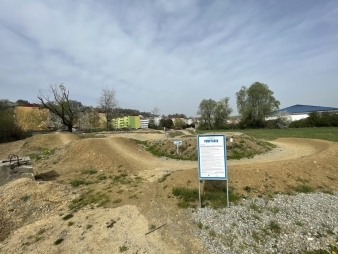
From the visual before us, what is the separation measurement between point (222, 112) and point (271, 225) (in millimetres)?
65681

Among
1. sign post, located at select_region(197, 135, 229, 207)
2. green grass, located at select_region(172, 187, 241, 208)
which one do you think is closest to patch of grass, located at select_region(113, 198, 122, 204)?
green grass, located at select_region(172, 187, 241, 208)

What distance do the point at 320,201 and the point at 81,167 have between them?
11.3m

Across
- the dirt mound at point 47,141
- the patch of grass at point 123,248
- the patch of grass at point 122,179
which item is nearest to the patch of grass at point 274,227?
the patch of grass at point 123,248

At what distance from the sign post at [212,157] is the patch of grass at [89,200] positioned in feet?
11.3

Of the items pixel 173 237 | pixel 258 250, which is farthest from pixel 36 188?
pixel 258 250

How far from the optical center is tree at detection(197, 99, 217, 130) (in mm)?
69188

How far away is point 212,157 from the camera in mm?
5820

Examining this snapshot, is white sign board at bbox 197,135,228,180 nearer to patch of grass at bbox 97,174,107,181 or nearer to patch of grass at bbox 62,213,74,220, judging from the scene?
patch of grass at bbox 62,213,74,220

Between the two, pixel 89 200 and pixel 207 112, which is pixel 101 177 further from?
pixel 207 112

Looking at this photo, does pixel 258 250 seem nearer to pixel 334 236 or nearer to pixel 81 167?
pixel 334 236

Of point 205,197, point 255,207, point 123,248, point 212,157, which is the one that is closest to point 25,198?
point 123,248

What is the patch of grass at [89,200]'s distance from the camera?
20.9 ft

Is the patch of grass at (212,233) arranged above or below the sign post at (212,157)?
below

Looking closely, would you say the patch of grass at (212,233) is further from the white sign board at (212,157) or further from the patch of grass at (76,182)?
the patch of grass at (76,182)
